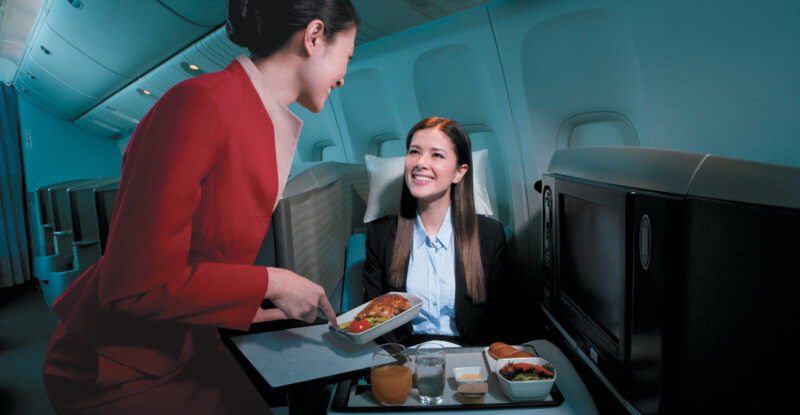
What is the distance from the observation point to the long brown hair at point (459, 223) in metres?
1.83

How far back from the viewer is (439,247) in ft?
6.17

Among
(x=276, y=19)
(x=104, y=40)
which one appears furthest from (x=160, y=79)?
(x=276, y=19)

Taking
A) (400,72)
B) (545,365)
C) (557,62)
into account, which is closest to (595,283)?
(545,365)

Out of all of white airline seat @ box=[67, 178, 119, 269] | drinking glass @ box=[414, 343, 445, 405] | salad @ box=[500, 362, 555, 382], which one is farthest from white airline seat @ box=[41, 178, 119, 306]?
salad @ box=[500, 362, 555, 382]

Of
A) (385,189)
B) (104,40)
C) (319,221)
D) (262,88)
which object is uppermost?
(104,40)

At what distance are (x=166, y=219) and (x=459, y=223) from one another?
4.53ft

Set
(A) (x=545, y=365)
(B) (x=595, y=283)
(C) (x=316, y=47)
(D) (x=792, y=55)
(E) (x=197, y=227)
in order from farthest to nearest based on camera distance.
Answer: (D) (x=792, y=55)
(B) (x=595, y=283)
(A) (x=545, y=365)
(C) (x=316, y=47)
(E) (x=197, y=227)

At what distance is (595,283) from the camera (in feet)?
3.99

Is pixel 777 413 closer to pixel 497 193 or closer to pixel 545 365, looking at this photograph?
pixel 545 365

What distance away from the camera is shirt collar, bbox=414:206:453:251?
1.89 meters

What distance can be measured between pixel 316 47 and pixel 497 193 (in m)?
2.41

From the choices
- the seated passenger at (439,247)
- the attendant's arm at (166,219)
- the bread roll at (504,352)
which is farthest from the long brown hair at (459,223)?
the attendant's arm at (166,219)

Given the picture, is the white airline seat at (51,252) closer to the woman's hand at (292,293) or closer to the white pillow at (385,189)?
the white pillow at (385,189)

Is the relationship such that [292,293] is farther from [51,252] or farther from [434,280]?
[51,252]
